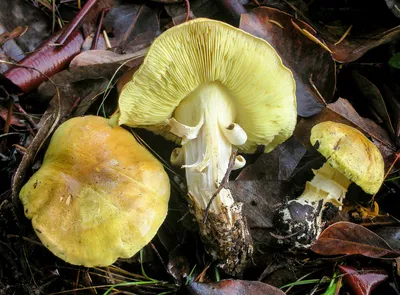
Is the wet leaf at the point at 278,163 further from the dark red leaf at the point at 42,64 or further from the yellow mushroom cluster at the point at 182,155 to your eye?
the dark red leaf at the point at 42,64

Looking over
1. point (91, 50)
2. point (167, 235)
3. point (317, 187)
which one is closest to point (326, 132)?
point (317, 187)

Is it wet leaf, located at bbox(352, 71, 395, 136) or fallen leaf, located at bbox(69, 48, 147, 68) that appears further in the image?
wet leaf, located at bbox(352, 71, 395, 136)

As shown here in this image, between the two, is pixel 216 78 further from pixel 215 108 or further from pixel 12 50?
pixel 12 50

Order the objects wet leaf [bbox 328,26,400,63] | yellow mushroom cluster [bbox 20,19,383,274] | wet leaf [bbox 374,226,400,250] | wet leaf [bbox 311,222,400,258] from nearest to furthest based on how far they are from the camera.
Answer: yellow mushroom cluster [bbox 20,19,383,274]
wet leaf [bbox 311,222,400,258]
wet leaf [bbox 374,226,400,250]
wet leaf [bbox 328,26,400,63]

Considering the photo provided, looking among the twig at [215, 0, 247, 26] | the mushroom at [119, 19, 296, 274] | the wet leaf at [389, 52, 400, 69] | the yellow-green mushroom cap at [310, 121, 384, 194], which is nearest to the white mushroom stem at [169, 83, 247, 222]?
the mushroom at [119, 19, 296, 274]

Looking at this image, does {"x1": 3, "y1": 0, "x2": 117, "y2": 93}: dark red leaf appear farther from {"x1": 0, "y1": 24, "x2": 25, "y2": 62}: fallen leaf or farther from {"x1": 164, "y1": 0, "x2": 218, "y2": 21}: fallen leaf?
{"x1": 164, "y1": 0, "x2": 218, "y2": 21}: fallen leaf

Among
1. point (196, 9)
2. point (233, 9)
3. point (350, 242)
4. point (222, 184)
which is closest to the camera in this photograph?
point (222, 184)

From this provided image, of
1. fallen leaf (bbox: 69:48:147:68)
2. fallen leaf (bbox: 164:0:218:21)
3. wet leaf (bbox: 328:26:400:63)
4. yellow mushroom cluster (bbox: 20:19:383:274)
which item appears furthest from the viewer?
fallen leaf (bbox: 164:0:218:21)

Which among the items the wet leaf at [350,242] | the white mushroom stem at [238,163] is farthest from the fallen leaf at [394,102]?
the white mushroom stem at [238,163]

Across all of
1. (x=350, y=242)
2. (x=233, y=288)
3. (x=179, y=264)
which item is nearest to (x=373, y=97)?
(x=350, y=242)
